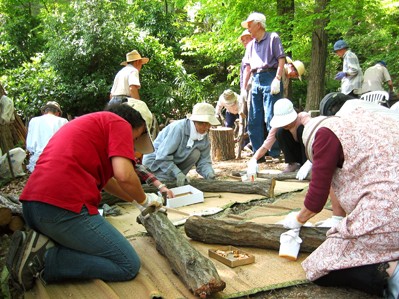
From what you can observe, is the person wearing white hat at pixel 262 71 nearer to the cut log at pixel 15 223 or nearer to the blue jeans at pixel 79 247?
the cut log at pixel 15 223

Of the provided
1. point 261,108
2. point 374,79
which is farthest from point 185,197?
point 374,79

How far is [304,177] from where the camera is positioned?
4609 mm

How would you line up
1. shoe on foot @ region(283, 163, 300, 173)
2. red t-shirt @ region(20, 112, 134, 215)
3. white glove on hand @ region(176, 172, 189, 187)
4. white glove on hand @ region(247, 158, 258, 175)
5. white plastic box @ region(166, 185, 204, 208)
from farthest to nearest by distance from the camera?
shoe on foot @ region(283, 163, 300, 173)
white glove on hand @ region(247, 158, 258, 175)
white glove on hand @ region(176, 172, 189, 187)
white plastic box @ region(166, 185, 204, 208)
red t-shirt @ region(20, 112, 134, 215)

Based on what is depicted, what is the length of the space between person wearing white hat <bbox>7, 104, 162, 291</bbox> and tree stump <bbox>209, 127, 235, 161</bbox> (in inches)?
180

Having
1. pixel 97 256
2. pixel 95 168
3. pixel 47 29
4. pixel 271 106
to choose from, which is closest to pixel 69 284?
pixel 97 256

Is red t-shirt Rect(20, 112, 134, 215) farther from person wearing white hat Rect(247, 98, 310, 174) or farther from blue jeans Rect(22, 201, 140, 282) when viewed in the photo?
person wearing white hat Rect(247, 98, 310, 174)

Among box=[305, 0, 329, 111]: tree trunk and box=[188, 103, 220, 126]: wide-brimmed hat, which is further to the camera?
box=[305, 0, 329, 111]: tree trunk

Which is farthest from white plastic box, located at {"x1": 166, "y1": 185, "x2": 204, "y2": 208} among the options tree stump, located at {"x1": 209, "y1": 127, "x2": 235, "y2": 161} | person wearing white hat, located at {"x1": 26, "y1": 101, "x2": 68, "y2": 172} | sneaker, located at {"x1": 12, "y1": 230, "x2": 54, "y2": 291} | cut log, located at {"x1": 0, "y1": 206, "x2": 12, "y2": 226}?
tree stump, located at {"x1": 209, "y1": 127, "x2": 235, "y2": 161}

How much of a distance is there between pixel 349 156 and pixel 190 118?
2.52 m

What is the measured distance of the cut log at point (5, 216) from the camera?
122 inches

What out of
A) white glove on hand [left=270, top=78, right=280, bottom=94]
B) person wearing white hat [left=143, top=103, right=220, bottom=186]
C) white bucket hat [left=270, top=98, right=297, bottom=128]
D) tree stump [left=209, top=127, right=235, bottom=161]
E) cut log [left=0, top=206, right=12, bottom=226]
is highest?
white glove on hand [left=270, top=78, right=280, bottom=94]

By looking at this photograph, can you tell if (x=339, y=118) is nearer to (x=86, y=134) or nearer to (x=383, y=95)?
(x=86, y=134)

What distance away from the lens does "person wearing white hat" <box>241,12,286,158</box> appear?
19.0 feet

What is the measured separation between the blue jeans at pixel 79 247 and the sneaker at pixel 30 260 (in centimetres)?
4
